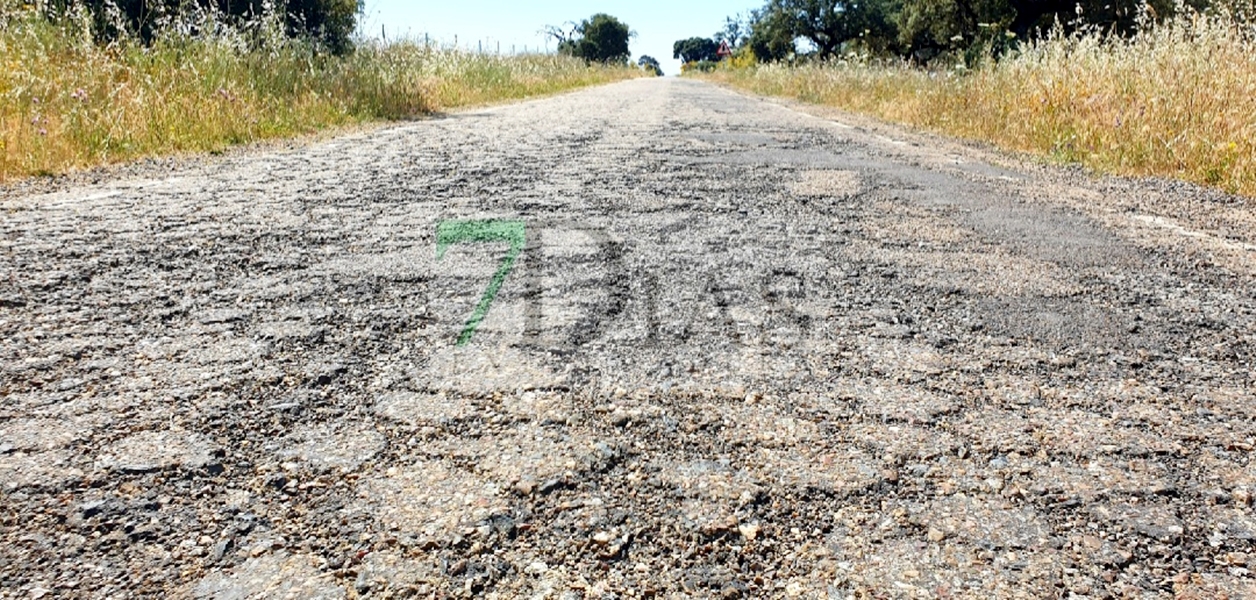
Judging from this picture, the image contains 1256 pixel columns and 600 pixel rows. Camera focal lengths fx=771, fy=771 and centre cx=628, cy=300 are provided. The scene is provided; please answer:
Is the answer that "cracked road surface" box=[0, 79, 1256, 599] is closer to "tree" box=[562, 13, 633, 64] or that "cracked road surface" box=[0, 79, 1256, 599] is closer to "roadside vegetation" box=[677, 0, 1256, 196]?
"roadside vegetation" box=[677, 0, 1256, 196]

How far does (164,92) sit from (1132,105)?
7414 mm

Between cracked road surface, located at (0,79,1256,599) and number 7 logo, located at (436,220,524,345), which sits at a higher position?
number 7 logo, located at (436,220,524,345)

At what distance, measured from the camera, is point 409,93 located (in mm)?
9508

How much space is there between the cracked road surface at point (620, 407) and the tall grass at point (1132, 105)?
222 centimetres

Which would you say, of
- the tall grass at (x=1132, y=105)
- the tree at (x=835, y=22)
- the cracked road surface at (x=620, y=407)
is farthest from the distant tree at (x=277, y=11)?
the tree at (x=835, y=22)

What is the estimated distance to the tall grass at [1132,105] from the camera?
4840 mm

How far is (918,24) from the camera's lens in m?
27.6

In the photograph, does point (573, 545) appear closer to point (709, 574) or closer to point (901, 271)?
point (709, 574)

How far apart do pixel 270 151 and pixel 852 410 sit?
467cm

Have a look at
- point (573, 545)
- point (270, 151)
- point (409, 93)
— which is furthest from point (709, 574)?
point (409, 93)

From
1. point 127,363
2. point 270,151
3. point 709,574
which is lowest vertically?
point 709,574

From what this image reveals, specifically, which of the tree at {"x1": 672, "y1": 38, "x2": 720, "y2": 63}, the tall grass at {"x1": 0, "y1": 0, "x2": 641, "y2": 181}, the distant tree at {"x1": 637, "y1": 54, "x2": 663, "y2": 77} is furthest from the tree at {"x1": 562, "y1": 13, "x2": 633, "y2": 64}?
the tall grass at {"x1": 0, "y1": 0, "x2": 641, "y2": 181}

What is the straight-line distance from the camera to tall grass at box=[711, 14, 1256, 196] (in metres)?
4.84

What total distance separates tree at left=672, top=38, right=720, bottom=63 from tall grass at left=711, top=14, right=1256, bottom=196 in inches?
3868
